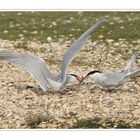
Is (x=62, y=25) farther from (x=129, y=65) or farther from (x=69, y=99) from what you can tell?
(x=69, y=99)

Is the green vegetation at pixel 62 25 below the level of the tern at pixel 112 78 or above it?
above

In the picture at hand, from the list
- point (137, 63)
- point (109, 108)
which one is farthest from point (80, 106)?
point (137, 63)

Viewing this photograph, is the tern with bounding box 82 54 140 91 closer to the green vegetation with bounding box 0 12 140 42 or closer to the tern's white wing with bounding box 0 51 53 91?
the tern's white wing with bounding box 0 51 53 91

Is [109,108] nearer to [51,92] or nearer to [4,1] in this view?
[51,92]

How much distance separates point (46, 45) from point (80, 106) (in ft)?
6.27

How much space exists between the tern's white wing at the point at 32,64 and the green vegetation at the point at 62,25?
5.92 feet

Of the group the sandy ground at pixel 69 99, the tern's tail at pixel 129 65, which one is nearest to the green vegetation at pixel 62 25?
the sandy ground at pixel 69 99

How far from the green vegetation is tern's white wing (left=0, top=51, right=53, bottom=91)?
1.80 metres

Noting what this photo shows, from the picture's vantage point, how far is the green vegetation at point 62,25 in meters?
11.1

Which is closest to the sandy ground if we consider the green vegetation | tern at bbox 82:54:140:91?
tern at bbox 82:54:140:91

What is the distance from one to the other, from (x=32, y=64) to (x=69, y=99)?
0.56m

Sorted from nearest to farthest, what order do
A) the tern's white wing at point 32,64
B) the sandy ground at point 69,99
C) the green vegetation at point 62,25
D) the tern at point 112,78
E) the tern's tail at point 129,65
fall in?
the sandy ground at point 69,99
the tern's white wing at point 32,64
the tern at point 112,78
the tern's tail at point 129,65
the green vegetation at point 62,25

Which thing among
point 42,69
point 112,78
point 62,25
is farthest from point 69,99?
point 62,25

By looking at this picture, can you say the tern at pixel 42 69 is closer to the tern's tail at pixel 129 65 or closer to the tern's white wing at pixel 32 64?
the tern's white wing at pixel 32 64
